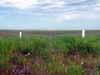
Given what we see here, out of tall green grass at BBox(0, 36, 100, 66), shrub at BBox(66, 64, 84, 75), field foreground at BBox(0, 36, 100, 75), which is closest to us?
shrub at BBox(66, 64, 84, 75)

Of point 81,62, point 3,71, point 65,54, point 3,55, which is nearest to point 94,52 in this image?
point 65,54

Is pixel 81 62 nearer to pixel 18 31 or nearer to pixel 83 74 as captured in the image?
pixel 83 74

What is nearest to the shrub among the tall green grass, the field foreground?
the field foreground

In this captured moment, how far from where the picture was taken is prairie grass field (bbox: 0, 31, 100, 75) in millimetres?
8281

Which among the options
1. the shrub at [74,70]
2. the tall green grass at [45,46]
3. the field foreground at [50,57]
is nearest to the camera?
the shrub at [74,70]

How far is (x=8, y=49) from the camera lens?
34.6 ft

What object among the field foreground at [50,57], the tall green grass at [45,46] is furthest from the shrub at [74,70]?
the tall green grass at [45,46]

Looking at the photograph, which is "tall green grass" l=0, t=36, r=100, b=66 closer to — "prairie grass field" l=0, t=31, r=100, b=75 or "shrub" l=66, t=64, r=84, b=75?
"prairie grass field" l=0, t=31, r=100, b=75

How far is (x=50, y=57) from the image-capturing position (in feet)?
32.0

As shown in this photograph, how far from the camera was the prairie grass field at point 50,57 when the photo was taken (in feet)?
27.2

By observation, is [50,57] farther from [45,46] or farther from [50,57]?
[45,46]

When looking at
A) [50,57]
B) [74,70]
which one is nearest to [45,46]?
[50,57]

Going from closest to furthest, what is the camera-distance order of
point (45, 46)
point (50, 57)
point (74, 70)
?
point (74, 70)
point (50, 57)
point (45, 46)

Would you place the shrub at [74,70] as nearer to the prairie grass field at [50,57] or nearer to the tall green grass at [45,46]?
the prairie grass field at [50,57]
